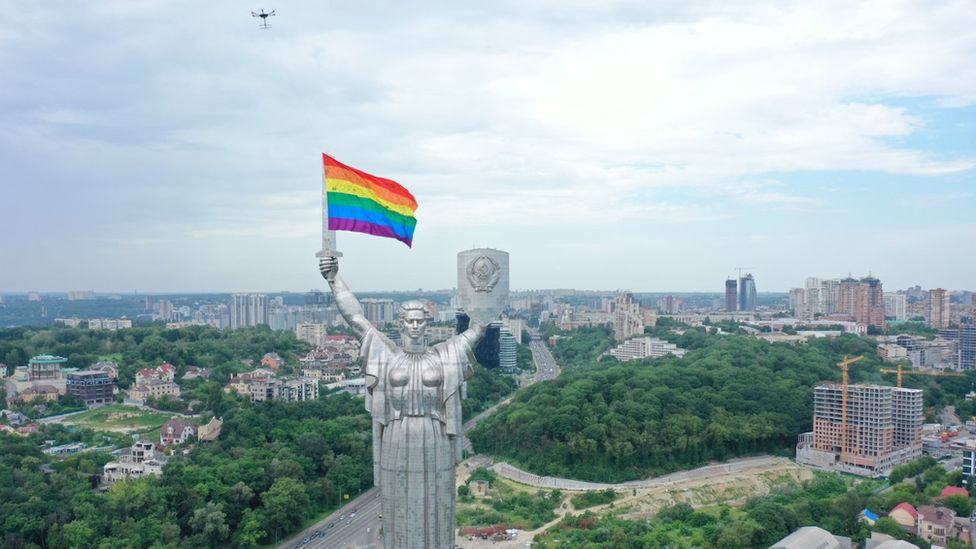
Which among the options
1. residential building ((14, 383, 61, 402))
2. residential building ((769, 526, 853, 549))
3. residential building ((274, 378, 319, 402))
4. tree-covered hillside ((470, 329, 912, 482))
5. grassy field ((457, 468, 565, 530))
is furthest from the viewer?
residential building ((274, 378, 319, 402))

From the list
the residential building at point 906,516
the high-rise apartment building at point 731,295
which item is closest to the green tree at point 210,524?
the residential building at point 906,516

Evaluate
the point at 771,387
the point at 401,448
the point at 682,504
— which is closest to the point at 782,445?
the point at 771,387

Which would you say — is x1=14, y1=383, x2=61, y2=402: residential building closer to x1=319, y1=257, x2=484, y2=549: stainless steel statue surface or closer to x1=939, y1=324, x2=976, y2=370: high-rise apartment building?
x1=319, y1=257, x2=484, y2=549: stainless steel statue surface

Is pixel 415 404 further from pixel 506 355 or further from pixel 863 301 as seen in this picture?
pixel 863 301

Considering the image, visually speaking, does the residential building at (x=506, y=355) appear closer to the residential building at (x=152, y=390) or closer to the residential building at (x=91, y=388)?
the residential building at (x=152, y=390)

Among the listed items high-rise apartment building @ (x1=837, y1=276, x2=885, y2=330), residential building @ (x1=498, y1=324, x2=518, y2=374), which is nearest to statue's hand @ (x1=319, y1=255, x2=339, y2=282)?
residential building @ (x1=498, y1=324, x2=518, y2=374)

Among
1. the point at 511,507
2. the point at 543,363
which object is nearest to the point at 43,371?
the point at 511,507
